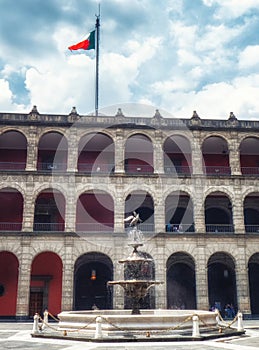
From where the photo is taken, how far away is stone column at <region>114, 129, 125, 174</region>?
26750mm

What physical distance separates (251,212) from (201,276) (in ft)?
23.0

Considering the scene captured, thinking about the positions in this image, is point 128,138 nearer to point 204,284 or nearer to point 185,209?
point 185,209

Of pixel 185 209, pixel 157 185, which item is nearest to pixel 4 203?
pixel 157 185

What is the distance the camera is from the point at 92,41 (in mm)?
30234

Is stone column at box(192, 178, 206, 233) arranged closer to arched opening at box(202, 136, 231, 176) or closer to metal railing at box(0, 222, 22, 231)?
arched opening at box(202, 136, 231, 176)

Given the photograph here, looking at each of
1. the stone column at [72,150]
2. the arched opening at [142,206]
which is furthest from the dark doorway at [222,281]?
the stone column at [72,150]

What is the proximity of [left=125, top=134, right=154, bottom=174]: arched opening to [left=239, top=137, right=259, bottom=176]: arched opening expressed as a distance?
6694 mm

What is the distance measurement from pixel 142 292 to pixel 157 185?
11.8 m

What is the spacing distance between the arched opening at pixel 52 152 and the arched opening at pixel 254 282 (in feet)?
47.7

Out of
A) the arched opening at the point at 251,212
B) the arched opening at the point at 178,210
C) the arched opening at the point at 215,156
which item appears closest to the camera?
the arched opening at the point at 178,210

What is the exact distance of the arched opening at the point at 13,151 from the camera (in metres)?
27.8

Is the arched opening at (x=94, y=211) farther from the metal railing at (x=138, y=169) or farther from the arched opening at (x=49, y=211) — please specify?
the metal railing at (x=138, y=169)

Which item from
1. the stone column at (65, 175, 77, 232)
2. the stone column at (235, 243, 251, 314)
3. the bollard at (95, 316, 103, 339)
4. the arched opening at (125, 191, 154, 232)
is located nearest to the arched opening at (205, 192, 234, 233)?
→ the stone column at (235, 243, 251, 314)

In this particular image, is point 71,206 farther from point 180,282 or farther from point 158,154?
point 180,282
